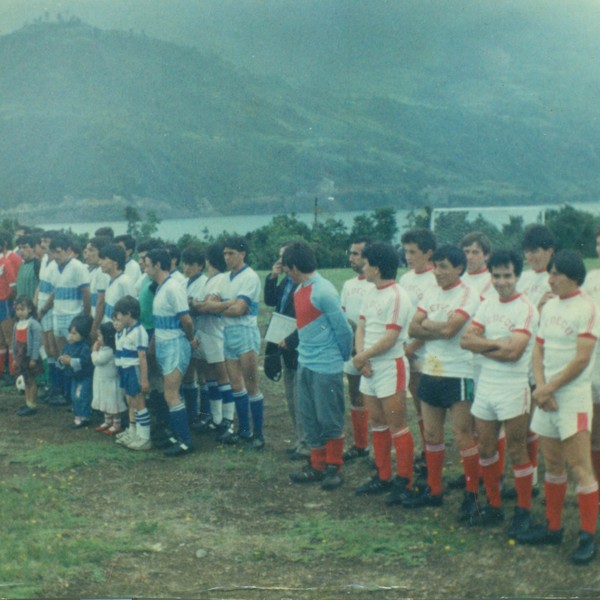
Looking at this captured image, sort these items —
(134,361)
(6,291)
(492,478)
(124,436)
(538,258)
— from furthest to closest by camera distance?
(6,291) < (124,436) < (134,361) < (538,258) < (492,478)

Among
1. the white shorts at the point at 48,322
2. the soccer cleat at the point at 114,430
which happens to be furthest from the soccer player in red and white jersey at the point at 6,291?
the soccer cleat at the point at 114,430

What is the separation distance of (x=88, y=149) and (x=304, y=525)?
10.3 m

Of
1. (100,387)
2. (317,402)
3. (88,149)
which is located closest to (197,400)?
(100,387)

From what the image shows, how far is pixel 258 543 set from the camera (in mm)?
5508

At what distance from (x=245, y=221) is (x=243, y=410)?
23.5ft

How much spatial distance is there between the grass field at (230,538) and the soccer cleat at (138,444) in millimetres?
96

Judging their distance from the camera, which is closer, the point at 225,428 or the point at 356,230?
the point at 225,428

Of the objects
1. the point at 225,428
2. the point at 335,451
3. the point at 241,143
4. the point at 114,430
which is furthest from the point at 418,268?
the point at 241,143

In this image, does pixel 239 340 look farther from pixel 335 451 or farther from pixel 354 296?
pixel 335 451

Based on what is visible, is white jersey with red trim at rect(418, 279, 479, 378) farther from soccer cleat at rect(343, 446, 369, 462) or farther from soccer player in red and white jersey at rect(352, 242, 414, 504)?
soccer cleat at rect(343, 446, 369, 462)

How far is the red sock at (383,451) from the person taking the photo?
623 cm

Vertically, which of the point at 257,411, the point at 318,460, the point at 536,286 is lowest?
the point at 318,460

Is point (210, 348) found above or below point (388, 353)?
below

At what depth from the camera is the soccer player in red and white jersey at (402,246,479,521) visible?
5.58 m
